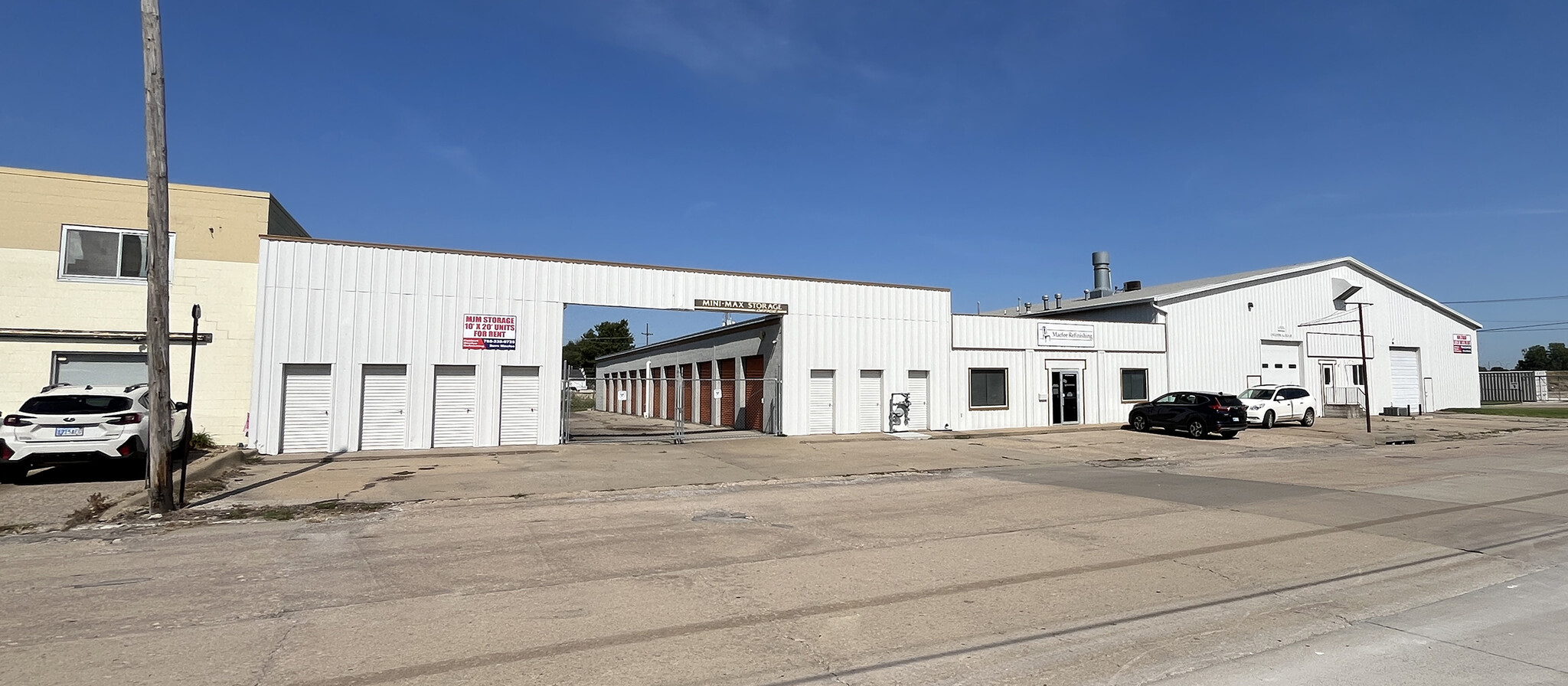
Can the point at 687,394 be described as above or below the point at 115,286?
below

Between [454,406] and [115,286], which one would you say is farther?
[454,406]

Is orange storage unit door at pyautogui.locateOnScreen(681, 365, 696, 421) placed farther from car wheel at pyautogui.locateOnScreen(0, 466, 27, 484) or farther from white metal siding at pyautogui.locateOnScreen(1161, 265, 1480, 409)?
car wheel at pyautogui.locateOnScreen(0, 466, 27, 484)

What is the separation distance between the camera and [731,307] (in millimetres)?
24500

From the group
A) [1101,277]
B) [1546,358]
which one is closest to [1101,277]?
[1101,277]

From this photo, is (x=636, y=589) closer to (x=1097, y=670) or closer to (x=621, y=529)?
(x=621, y=529)

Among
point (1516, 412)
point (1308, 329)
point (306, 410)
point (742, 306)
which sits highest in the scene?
point (1308, 329)

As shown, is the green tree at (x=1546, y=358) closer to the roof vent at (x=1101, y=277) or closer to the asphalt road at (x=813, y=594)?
the roof vent at (x=1101, y=277)

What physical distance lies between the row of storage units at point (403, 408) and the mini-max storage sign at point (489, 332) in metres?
0.61

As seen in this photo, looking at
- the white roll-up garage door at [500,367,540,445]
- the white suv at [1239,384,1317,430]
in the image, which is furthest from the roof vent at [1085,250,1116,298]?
the white roll-up garage door at [500,367,540,445]

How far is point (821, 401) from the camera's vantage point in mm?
26062

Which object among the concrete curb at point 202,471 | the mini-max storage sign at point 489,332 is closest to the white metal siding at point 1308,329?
the mini-max storage sign at point 489,332

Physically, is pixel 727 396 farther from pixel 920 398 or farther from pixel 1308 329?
pixel 1308 329

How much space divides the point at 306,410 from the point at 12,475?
6644mm

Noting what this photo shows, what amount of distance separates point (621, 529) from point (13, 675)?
5.58 meters
